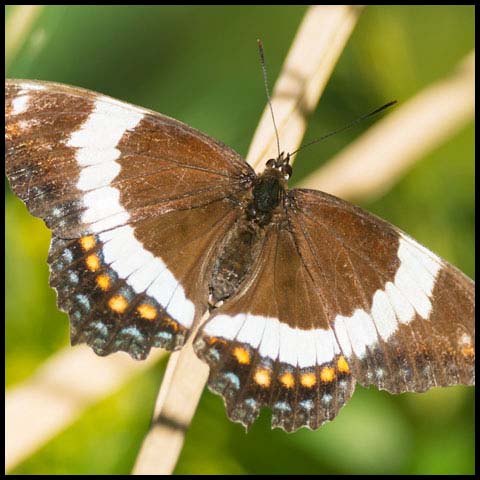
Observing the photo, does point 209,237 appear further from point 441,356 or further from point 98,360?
point 441,356

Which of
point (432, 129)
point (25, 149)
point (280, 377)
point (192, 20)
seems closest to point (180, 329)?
point (280, 377)

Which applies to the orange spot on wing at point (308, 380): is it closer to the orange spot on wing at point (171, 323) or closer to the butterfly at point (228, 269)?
the butterfly at point (228, 269)

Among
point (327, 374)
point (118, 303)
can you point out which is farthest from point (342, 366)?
point (118, 303)

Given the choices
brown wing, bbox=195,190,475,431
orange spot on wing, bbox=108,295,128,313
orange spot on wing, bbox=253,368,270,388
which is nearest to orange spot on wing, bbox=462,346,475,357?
brown wing, bbox=195,190,475,431

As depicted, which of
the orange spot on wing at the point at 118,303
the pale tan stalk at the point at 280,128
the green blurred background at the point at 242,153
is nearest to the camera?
the pale tan stalk at the point at 280,128

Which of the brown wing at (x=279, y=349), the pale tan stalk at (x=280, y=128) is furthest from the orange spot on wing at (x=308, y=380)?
the pale tan stalk at (x=280, y=128)

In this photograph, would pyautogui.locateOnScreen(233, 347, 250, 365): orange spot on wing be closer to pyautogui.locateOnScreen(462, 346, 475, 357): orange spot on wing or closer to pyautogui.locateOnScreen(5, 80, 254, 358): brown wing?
pyautogui.locateOnScreen(5, 80, 254, 358): brown wing
